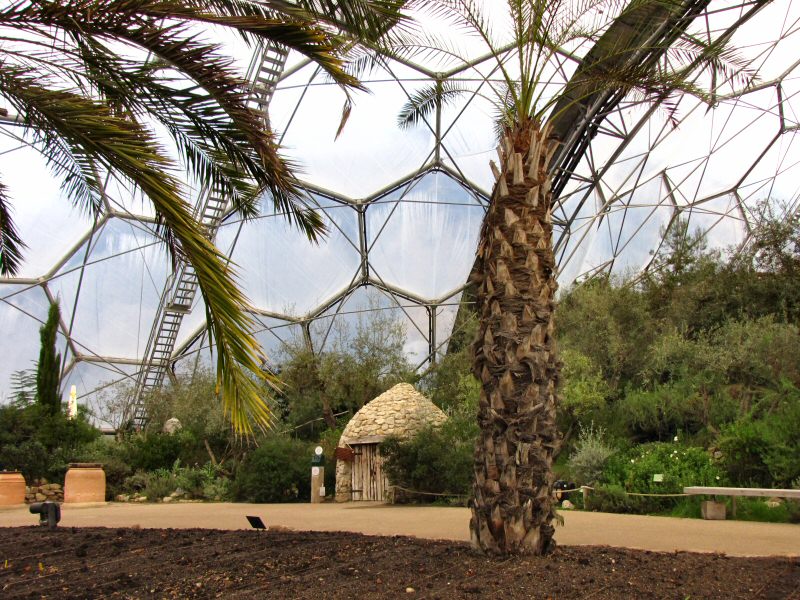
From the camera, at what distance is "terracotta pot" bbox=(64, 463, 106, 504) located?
1561 cm

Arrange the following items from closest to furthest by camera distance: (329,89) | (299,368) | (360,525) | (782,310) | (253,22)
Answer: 1. (253,22)
2. (360,525)
3. (782,310)
4. (329,89)
5. (299,368)

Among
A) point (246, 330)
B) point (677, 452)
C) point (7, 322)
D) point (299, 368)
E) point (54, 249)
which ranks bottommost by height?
point (677, 452)

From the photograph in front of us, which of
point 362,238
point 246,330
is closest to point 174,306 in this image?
point 362,238

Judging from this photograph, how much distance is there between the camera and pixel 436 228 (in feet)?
80.0

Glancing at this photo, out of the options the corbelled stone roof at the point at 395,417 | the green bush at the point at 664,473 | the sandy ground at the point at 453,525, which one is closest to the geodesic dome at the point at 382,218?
the corbelled stone roof at the point at 395,417

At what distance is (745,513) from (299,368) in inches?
590

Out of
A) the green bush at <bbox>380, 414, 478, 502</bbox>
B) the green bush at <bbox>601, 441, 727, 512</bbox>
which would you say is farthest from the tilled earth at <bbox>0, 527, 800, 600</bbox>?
the green bush at <bbox>380, 414, 478, 502</bbox>

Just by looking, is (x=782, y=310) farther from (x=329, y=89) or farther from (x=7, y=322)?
(x=7, y=322)

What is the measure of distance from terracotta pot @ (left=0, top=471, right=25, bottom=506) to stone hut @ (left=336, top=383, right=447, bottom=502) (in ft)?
21.6

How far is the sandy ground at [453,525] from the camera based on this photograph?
23.2 feet

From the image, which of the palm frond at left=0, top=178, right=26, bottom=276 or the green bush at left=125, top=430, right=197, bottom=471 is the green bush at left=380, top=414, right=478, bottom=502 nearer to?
the palm frond at left=0, top=178, right=26, bottom=276

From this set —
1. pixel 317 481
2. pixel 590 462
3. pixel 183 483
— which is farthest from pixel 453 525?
pixel 183 483

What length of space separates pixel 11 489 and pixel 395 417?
7986mm

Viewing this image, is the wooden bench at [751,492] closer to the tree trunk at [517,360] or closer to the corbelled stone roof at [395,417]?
the tree trunk at [517,360]
